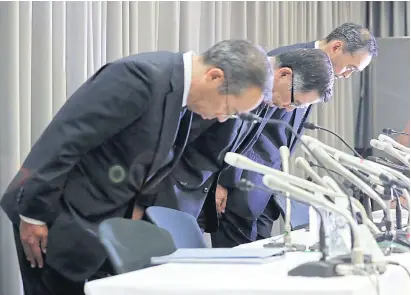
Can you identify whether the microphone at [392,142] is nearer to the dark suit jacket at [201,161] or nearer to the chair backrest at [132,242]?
the dark suit jacket at [201,161]

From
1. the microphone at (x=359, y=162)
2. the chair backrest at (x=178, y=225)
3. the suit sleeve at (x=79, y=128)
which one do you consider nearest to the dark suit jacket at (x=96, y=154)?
the suit sleeve at (x=79, y=128)

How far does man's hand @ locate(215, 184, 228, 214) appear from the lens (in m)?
3.15

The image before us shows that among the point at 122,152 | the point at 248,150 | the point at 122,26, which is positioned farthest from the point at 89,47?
the point at 122,152

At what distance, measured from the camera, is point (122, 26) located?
351 cm

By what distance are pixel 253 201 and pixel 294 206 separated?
19cm

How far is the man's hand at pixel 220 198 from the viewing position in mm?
3153

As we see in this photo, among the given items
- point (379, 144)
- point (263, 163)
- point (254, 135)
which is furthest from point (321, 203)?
point (263, 163)

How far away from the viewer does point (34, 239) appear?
7.23 feet

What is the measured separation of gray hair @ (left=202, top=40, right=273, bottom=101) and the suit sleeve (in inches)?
9.8

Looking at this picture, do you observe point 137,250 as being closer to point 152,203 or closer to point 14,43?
point 152,203

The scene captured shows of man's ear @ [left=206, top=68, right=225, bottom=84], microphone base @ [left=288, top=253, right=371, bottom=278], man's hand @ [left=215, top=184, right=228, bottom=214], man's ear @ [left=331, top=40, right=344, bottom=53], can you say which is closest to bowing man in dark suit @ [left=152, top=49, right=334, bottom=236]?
man's hand @ [left=215, top=184, right=228, bottom=214]

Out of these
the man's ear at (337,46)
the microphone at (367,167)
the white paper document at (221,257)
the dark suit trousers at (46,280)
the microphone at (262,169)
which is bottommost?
the dark suit trousers at (46,280)

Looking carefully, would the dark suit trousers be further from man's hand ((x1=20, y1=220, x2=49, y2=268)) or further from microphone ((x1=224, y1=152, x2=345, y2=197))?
microphone ((x1=224, y1=152, x2=345, y2=197))

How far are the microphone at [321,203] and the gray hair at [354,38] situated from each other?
1.63m
